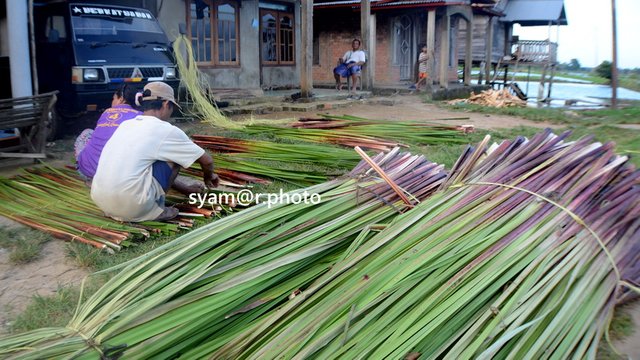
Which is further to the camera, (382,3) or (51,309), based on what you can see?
(382,3)

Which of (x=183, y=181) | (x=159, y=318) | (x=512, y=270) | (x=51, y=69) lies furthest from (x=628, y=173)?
(x=51, y=69)

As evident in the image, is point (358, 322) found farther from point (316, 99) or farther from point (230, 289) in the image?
point (316, 99)

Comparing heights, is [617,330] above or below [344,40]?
below

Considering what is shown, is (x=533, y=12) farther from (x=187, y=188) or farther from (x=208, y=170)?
(x=208, y=170)

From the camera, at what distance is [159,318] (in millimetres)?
2359

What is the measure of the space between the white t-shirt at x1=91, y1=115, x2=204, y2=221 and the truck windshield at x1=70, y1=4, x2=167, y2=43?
17.0ft

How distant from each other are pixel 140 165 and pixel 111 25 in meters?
5.69

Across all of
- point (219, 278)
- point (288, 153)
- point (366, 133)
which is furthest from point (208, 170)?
point (366, 133)

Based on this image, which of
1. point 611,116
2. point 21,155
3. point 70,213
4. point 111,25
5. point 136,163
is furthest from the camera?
point 611,116

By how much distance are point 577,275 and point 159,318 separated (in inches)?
73.7

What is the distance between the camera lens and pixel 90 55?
824 cm

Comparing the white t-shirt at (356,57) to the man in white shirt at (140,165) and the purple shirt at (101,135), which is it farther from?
the man in white shirt at (140,165)

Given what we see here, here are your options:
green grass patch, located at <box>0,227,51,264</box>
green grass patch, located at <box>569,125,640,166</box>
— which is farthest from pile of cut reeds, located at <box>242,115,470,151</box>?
green grass patch, located at <box>0,227,51,264</box>

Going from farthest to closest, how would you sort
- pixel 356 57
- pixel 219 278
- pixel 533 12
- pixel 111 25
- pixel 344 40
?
pixel 533 12, pixel 344 40, pixel 356 57, pixel 111 25, pixel 219 278
